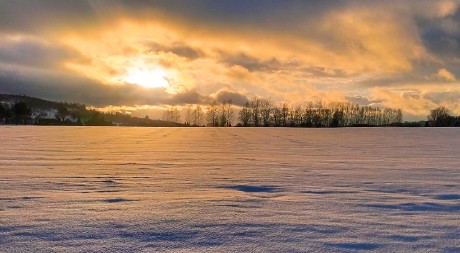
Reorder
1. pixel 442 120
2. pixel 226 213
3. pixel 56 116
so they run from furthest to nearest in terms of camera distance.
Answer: pixel 56 116
pixel 442 120
pixel 226 213

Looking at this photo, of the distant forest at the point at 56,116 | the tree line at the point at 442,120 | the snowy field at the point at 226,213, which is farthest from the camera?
the distant forest at the point at 56,116

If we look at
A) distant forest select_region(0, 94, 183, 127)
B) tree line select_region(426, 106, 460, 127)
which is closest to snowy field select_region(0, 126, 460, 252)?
tree line select_region(426, 106, 460, 127)

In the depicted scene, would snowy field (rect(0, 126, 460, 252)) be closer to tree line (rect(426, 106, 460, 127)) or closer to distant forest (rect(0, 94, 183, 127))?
tree line (rect(426, 106, 460, 127))

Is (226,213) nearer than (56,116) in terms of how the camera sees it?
Yes

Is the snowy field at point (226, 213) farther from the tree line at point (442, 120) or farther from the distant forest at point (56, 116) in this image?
the distant forest at point (56, 116)

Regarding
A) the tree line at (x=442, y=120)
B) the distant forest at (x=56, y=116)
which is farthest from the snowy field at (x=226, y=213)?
the distant forest at (x=56, y=116)

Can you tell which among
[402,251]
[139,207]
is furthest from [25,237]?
[402,251]

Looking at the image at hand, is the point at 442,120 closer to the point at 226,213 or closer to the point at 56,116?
the point at 226,213

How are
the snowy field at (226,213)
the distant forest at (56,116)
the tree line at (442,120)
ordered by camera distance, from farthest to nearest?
the distant forest at (56,116) < the tree line at (442,120) < the snowy field at (226,213)

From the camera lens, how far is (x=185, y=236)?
2.66 metres

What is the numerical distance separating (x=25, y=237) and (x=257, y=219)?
1.78m

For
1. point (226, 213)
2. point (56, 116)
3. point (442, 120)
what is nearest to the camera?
point (226, 213)

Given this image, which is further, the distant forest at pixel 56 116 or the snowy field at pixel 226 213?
the distant forest at pixel 56 116

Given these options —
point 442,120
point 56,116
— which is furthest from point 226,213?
point 56,116
